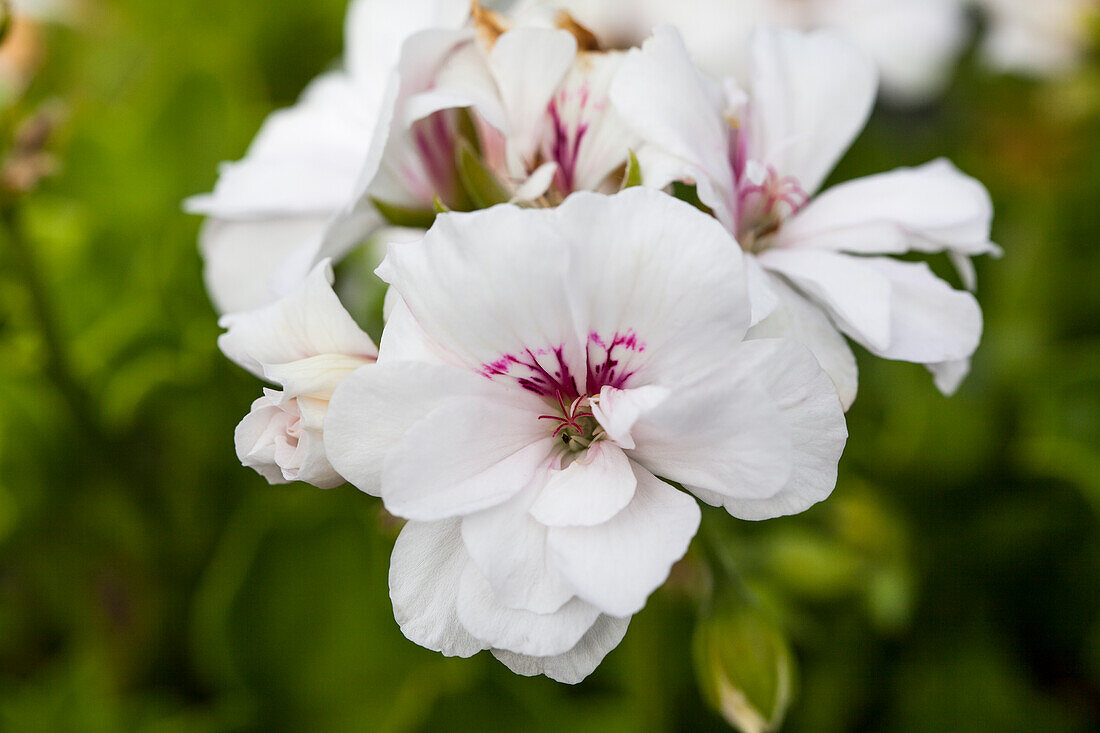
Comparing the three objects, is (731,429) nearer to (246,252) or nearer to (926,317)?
(926,317)

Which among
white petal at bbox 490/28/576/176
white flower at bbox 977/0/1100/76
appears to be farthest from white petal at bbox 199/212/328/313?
white flower at bbox 977/0/1100/76

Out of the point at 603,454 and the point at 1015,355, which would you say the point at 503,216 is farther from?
the point at 1015,355

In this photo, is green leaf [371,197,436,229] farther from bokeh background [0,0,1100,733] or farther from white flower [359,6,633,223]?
bokeh background [0,0,1100,733]

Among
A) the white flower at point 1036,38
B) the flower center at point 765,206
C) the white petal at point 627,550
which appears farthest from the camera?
the white flower at point 1036,38

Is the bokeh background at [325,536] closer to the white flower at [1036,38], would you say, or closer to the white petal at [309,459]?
the white flower at [1036,38]

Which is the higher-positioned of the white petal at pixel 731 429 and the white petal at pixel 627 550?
the white petal at pixel 731 429

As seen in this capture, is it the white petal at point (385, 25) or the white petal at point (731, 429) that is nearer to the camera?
the white petal at point (731, 429)

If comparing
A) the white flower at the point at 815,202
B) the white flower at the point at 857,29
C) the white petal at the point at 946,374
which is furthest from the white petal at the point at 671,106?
the white flower at the point at 857,29
